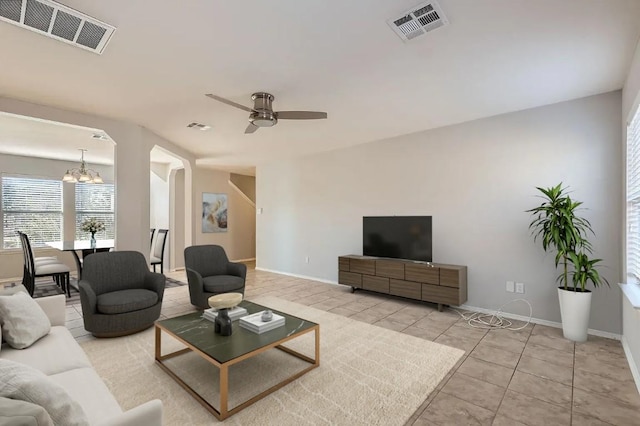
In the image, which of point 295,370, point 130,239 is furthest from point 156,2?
point 130,239

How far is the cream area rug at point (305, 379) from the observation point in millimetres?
2078

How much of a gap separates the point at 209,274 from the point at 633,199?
16.7 feet

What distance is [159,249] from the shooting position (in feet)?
20.7

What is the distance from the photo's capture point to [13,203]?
653cm

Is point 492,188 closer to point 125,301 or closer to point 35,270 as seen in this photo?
point 125,301

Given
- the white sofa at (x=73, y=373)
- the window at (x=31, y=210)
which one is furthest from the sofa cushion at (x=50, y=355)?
the window at (x=31, y=210)

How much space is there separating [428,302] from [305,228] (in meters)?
3.04

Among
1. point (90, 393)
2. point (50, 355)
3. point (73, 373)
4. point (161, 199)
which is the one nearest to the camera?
point (90, 393)

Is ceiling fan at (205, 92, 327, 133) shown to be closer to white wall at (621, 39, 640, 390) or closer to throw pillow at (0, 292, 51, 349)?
throw pillow at (0, 292, 51, 349)

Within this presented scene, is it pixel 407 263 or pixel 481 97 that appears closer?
pixel 481 97

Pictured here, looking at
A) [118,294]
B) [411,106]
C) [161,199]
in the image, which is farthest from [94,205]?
[411,106]

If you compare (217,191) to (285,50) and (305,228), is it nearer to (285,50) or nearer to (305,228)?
(305,228)

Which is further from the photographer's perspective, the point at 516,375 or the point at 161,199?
the point at 161,199

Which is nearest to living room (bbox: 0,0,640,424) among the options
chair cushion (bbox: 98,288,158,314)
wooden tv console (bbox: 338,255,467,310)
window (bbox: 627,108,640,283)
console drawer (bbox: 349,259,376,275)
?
window (bbox: 627,108,640,283)
